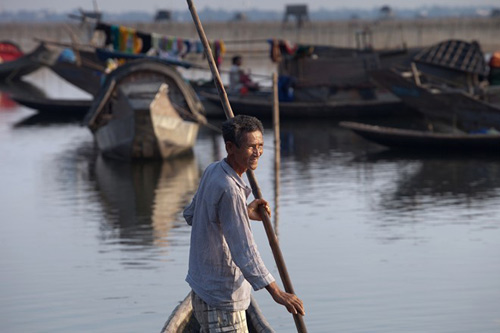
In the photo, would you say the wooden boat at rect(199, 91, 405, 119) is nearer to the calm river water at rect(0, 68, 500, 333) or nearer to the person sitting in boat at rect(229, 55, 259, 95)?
the person sitting in boat at rect(229, 55, 259, 95)

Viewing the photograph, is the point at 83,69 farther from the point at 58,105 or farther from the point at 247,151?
the point at 247,151

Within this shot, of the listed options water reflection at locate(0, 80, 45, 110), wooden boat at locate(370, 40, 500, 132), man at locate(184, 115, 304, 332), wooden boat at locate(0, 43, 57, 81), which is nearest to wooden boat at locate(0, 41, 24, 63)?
water reflection at locate(0, 80, 45, 110)

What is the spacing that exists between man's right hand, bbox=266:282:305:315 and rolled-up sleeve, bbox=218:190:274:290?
6 centimetres

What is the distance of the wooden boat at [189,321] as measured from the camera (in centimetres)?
604

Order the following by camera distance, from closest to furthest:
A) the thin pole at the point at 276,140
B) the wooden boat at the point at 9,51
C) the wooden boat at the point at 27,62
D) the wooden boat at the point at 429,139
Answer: the thin pole at the point at 276,140 → the wooden boat at the point at 429,139 → the wooden boat at the point at 27,62 → the wooden boat at the point at 9,51

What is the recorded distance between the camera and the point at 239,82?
85.2ft

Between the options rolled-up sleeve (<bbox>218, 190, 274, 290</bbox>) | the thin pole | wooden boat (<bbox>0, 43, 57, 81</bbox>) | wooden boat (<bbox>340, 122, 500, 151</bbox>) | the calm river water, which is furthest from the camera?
wooden boat (<bbox>0, 43, 57, 81</bbox>)

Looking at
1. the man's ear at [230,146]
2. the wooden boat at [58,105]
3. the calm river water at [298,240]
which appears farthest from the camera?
the wooden boat at [58,105]

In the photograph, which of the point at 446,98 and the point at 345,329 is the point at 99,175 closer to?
the point at 446,98

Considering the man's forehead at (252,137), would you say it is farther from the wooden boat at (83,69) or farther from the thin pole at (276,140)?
the wooden boat at (83,69)

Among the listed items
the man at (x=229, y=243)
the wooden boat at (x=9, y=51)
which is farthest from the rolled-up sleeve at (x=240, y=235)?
the wooden boat at (x=9, y=51)

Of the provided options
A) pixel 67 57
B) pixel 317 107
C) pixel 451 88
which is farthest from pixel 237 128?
pixel 67 57

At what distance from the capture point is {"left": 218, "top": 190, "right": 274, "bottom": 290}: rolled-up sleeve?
4.76 m

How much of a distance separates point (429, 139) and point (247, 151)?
13.4 metres
